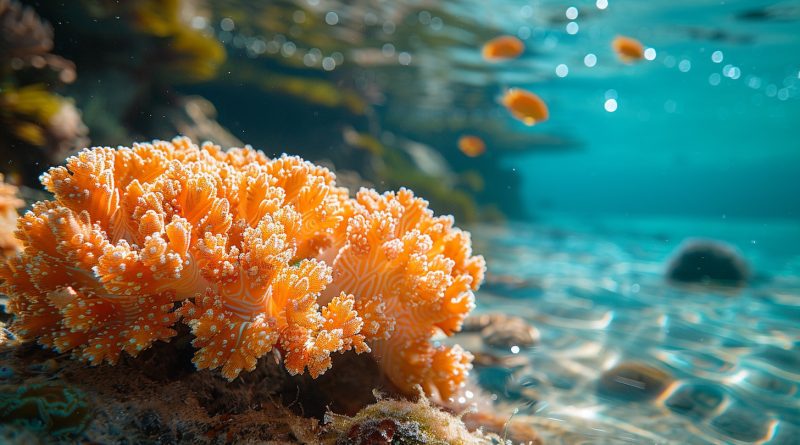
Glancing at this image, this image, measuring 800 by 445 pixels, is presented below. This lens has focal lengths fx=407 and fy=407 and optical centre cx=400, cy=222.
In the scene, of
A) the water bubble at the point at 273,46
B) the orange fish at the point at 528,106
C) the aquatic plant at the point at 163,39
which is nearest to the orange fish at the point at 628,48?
the orange fish at the point at 528,106

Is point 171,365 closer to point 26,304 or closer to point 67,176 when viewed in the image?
point 26,304

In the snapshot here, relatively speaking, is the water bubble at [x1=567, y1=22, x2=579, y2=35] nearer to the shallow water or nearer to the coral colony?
the shallow water

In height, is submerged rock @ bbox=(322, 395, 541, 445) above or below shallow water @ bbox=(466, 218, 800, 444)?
below

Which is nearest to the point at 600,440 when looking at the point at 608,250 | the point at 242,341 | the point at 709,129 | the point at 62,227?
the point at 242,341

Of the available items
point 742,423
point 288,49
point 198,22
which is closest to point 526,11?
point 288,49

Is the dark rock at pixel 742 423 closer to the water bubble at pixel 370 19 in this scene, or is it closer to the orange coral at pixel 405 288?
the orange coral at pixel 405 288

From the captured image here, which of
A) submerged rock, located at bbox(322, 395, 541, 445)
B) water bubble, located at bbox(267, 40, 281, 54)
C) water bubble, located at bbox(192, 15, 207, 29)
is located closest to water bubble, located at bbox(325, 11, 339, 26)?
water bubble, located at bbox(267, 40, 281, 54)
